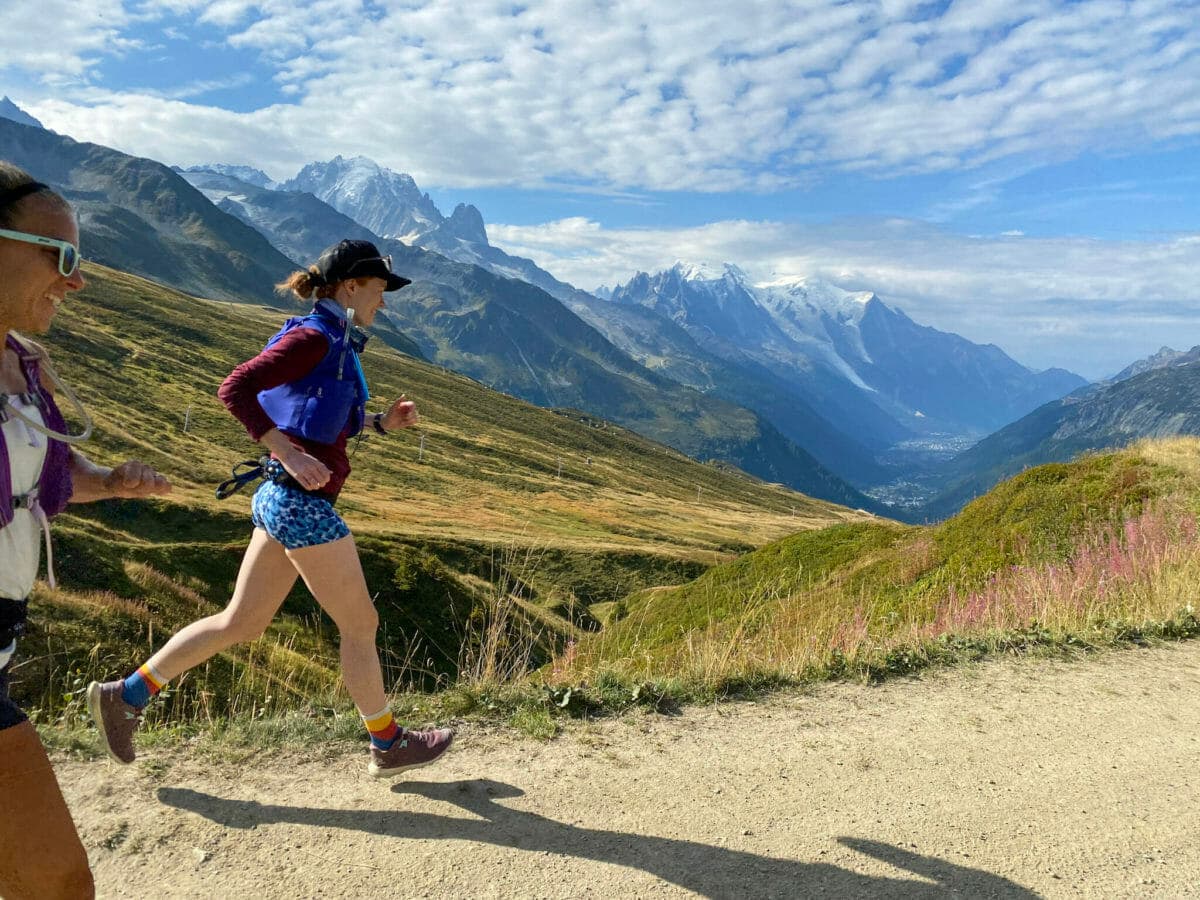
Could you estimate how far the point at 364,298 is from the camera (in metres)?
4.44

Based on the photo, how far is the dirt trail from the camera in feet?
11.5

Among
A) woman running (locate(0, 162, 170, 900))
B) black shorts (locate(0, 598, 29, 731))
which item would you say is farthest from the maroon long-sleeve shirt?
black shorts (locate(0, 598, 29, 731))

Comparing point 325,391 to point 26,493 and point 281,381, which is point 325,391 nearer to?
point 281,381

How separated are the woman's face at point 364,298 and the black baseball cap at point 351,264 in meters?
0.05

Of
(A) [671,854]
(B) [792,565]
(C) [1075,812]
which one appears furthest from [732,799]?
(B) [792,565]

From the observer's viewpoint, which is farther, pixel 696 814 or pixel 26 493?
pixel 696 814

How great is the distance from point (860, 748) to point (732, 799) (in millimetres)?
1229

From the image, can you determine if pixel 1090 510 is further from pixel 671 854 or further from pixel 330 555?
pixel 330 555

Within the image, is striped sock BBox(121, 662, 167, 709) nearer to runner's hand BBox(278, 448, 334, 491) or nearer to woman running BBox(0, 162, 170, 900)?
runner's hand BBox(278, 448, 334, 491)

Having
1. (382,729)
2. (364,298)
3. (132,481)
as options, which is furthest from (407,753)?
(364,298)

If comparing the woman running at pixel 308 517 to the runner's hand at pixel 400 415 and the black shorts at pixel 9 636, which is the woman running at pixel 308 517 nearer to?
the runner's hand at pixel 400 415

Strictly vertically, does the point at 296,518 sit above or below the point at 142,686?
above

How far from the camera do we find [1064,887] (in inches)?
141

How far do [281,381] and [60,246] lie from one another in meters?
1.49
